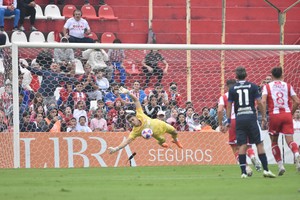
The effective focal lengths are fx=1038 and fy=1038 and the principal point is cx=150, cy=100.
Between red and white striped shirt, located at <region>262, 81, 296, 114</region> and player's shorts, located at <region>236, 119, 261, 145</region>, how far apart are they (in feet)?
4.72

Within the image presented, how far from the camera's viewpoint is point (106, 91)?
2419 cm

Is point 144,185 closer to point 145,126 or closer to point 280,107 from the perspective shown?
point 280,107

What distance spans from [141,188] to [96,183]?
52.8 inches

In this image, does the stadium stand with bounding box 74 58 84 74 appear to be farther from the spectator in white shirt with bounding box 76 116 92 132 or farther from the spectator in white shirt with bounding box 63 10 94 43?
the spectator in white shirt with bounding box 63 10 94 43

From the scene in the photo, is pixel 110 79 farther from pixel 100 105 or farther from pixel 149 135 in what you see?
pixel 149 135

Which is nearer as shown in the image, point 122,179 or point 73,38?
point 122,179

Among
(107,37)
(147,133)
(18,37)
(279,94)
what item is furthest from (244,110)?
(107,37)

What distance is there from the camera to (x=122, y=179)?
1675 centimetres

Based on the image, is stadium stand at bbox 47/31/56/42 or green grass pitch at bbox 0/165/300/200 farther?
stadium stand at bbox 47/31/56/42

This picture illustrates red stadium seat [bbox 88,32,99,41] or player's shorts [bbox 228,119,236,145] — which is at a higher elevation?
red stadium seat [bbox 88,32,99,41]

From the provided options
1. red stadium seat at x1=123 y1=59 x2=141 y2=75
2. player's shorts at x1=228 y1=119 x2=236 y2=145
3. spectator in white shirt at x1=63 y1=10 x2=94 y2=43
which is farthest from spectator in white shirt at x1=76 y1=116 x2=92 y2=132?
player's shorts at x1=228 y1=119 x2=236 y2=145

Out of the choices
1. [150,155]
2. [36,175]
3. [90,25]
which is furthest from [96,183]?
[90,25]

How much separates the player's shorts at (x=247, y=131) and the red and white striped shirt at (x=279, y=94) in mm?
1437

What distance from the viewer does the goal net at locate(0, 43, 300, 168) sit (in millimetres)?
22859
